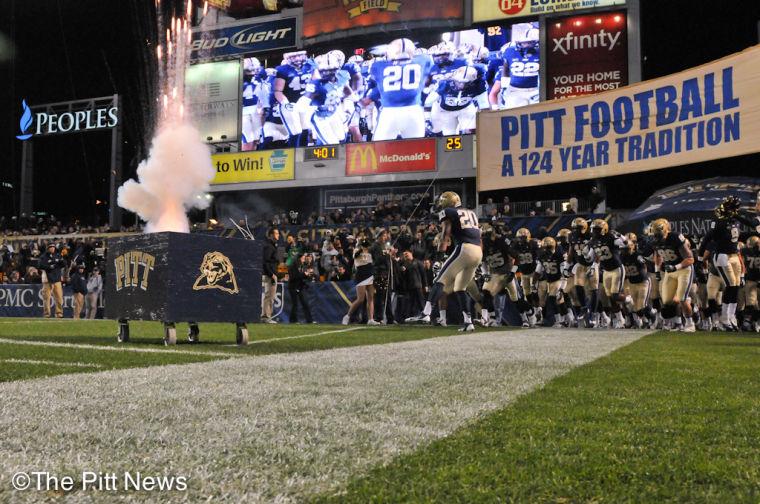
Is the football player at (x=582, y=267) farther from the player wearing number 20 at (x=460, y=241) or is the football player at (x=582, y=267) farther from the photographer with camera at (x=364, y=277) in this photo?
the photographer with camera at (x=364, y=277)

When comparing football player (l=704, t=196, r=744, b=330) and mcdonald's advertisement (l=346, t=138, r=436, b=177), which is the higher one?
mcdonald's advertisement (l=346, t=138, r=436, b=177)

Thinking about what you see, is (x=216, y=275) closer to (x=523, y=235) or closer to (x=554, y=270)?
(x=523, y=235)

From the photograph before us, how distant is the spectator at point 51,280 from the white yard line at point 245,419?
16189 millimetres

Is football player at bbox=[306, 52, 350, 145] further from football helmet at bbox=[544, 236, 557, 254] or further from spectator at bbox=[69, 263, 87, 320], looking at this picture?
football helmet at bbox=[544, 236, 557, 254]

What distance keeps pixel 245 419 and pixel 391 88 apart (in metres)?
28.7

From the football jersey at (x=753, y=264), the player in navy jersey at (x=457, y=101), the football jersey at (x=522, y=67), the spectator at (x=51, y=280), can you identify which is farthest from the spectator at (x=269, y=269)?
the football jersey at (x=522, y=67)

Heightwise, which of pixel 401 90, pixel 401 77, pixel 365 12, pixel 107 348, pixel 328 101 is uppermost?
pixel 365 12

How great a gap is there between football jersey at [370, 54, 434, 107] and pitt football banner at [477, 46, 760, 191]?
477 inches

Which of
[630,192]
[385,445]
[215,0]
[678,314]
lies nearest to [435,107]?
[630,192]

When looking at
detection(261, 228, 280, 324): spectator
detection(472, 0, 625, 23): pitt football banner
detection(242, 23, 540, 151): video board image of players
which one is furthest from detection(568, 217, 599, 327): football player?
detection(472, 0, 625, 23): pitt football banner

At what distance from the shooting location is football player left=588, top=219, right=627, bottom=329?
43.2 feet

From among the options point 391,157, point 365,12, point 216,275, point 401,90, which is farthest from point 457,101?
point 216,275

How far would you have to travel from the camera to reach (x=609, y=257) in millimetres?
13297

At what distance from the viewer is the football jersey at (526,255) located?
14.8 m
